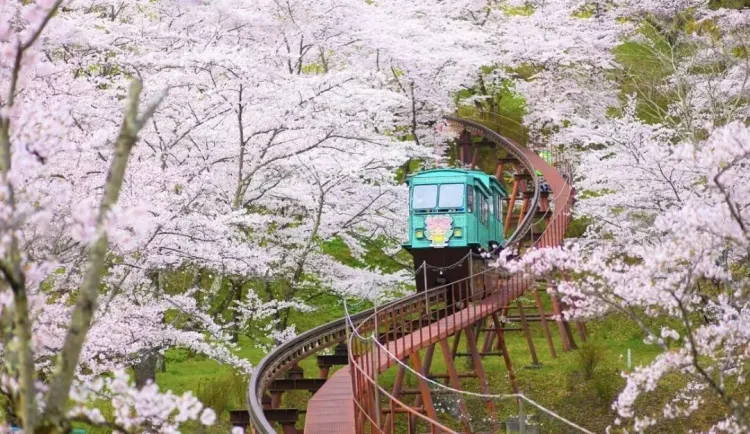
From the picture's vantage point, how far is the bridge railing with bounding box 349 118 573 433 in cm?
1127

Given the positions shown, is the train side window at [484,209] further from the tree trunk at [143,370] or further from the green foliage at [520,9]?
the green foliage at [520,9]

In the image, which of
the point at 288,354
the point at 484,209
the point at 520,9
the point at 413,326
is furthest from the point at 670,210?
the point at 520,9

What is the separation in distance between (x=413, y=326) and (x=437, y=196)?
290 cm

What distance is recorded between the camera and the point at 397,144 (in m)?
21.0

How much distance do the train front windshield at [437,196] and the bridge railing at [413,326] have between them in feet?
5.40

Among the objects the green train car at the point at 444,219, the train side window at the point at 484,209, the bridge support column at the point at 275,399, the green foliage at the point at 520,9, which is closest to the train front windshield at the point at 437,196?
the green train car at the point at 444,219

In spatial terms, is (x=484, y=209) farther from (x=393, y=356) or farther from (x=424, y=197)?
(x=393, y=356)

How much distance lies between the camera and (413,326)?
19.9 meters

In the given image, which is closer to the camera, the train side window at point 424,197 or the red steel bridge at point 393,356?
the red steel bridge at point 393,356

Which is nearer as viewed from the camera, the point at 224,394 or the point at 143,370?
the point at 143,370

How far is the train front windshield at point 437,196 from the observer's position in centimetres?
1927

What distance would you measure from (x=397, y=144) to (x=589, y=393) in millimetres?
6919

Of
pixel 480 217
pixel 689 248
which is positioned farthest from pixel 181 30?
pixel 689 248

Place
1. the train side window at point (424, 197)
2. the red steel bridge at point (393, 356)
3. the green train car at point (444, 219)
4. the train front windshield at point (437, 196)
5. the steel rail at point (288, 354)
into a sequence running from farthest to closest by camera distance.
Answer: the train side window at point (424, 197), the train front windshield at point (437, 196), the green train car at point (444, 219), the red steel bridge at point (393, 356), the steel rail at point (288, 354)
